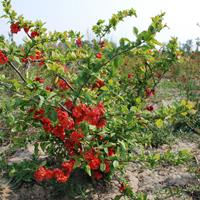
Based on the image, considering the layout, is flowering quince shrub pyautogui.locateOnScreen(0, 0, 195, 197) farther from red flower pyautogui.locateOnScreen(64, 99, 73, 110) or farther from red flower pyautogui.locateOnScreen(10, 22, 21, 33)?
red flower pyautogui.locateOnScreen(10, 22, 21, 33)

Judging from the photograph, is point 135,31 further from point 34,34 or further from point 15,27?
point 15,27

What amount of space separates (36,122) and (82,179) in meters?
0.73

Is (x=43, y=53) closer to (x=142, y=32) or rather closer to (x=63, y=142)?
(x=63, y=142)

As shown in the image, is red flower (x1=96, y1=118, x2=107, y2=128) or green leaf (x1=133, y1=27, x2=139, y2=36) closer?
green leaf (x1=133, y1=27, x2=139, y2=36)

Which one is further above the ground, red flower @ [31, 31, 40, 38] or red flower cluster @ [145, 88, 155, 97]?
red flower @ [31, 31, 40, 38]

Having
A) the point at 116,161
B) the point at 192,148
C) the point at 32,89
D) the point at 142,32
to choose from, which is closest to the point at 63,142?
the point at 116,161

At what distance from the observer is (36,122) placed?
3498mm

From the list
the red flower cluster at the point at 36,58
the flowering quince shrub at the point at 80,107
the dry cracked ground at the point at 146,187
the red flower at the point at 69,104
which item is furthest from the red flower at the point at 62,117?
the dry cracked ground at the point at 146,187

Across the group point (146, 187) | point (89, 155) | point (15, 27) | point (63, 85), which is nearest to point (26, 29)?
point (15, 27)

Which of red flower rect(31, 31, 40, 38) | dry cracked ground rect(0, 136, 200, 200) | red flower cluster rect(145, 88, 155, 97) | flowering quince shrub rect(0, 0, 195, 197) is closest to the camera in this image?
flowering quince shrub rect(0, 0, 195, 197)

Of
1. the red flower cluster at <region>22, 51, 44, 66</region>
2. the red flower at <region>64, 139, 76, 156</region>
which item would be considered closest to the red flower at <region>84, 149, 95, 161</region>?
the red flower at <region>64, 139, 76, 156</region>

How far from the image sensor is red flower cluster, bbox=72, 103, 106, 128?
2.90 meters

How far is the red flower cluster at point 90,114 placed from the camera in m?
2.90

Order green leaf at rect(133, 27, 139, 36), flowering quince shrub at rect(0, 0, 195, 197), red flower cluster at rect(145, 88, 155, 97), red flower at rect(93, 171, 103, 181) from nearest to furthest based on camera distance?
1. green leaf at rect(133, 27, 139, 36)
2. flowering quince shrub at rect(0, 0, 195, 197)
3. red flower at rect(93, 171, 103, 181)
4. red flower cluster at rect(145, 88, 155, 97)
